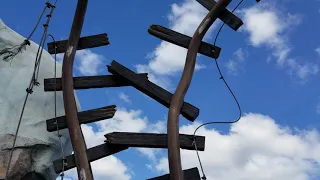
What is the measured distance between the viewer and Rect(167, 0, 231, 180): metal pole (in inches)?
146

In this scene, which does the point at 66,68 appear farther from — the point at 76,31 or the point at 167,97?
the point at 167,97

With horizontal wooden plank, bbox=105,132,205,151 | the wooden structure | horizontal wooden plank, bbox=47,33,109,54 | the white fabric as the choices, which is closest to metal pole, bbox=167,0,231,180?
the wooden structure

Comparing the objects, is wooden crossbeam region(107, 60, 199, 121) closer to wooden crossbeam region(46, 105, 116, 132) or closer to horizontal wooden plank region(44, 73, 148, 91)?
horizontal wooden plank region(44, 73, 148, 91)

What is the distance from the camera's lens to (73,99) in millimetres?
4055

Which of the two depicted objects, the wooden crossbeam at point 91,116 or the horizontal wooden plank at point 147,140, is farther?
the wooden crossbeam at point 91,116

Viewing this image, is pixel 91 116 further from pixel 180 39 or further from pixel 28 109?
pixel 180 39

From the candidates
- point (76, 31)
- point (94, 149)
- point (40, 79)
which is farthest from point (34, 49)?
point (94, 149)

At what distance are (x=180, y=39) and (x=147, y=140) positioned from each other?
1.06 meters

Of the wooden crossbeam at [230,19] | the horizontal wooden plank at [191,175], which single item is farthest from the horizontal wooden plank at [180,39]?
the horizontal wooden plank at [191,175]

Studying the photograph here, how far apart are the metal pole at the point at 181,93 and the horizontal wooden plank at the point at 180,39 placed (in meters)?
0.08

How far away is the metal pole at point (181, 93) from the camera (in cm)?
370

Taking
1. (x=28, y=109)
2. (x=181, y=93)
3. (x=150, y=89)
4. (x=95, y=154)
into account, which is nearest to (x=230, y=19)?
(x=181, y=93)

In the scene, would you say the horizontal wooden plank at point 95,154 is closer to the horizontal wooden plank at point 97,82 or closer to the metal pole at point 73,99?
the metal pole at point 73,99

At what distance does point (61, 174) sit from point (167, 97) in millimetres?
1162
